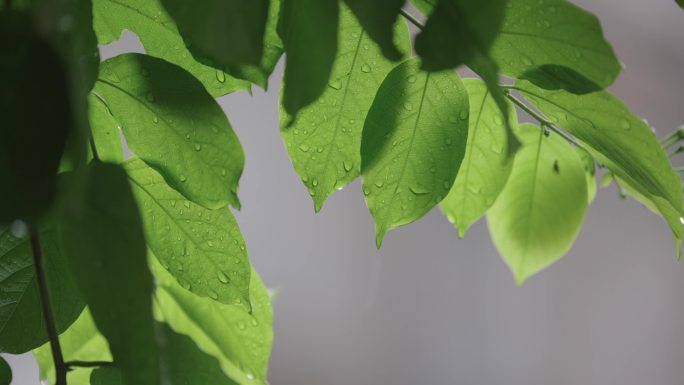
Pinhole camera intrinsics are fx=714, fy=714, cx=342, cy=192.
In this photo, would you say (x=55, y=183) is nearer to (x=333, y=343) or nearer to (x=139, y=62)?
(x=139, y=62)

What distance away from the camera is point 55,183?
0.43 feet

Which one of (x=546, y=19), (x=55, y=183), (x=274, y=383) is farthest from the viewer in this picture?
(x=274, y=383)

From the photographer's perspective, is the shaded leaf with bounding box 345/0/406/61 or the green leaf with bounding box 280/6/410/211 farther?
the green leaf with bounding box 280/6/410/211

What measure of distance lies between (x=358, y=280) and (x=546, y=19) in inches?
70.5

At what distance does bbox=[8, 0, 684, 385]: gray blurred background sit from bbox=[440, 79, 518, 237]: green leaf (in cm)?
162

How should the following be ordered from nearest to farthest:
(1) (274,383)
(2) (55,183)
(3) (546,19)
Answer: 1. (2) (55,183)
2. (3) (546,19)
3. (1) (274,383)

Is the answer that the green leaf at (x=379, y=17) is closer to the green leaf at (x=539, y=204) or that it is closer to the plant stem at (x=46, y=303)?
the plant stem at (x=46, y=303)

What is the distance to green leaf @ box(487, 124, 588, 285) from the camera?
0.40m

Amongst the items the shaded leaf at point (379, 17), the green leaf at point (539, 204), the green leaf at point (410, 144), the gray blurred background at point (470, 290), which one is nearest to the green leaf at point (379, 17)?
the shaded leaf at point (379, 17)

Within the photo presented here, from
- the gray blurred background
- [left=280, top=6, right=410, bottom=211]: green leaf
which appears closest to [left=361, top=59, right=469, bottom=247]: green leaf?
[left=280, top=6, right=410, bottom=211]: green leaf

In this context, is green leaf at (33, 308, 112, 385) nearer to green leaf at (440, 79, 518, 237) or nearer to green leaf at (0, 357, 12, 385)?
green leaf at (0, 357, 12, 385)

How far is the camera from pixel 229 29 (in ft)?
0.49

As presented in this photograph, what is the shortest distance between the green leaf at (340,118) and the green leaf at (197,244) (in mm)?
39

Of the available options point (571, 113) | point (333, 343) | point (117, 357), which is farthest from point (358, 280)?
point (117, 357)
